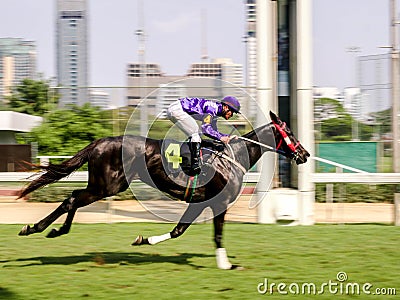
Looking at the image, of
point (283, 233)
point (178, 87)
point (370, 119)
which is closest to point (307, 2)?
point (178, 87)

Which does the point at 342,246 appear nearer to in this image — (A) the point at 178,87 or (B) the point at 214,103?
(B) the point at 214,103

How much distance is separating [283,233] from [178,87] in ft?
13.5

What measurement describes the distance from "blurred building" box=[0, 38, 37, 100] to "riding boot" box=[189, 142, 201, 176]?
110ft

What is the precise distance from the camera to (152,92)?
Result: 1292 cm

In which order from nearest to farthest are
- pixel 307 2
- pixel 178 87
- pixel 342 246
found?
pixel 342 246
pixel 307 2
pixel 178 87

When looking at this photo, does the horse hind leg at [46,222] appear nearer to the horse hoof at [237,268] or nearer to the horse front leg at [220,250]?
the horse front leg at [220,250]

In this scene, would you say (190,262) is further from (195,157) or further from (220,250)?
(195,157)

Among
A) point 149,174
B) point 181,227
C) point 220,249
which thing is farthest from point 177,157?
point 220,249

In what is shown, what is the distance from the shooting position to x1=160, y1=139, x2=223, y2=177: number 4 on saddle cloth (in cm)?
701

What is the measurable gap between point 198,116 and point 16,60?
7971cm

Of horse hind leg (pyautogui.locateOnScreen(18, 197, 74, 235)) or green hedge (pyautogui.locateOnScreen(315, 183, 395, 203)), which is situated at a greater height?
horse hind leg (pyautogui.locateOnScreen(18, 197, 74, 235))

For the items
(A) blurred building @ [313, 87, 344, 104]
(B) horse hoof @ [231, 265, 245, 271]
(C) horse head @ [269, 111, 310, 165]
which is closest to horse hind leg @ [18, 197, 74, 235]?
(B) horse hoof @ [231, 265, 245, 271]

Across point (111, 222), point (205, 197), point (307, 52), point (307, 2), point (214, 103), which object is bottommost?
point (111, 222)

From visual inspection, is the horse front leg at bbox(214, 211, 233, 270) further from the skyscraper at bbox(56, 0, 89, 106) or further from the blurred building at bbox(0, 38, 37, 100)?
the skyscraper at bbox(56, 0, 89, 106)
